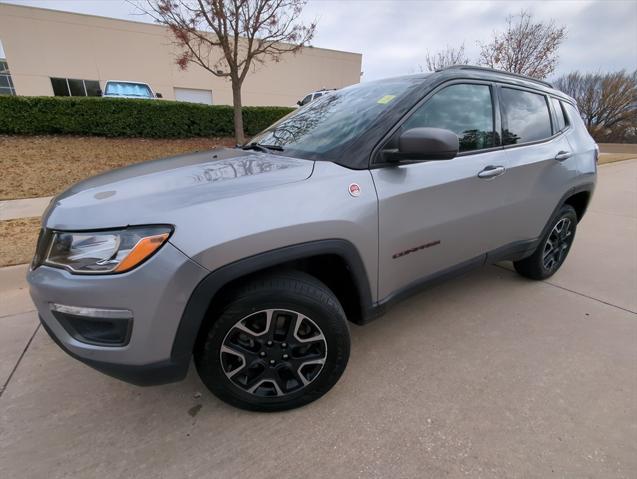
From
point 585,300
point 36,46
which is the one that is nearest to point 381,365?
point 585,300

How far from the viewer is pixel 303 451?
1652mm

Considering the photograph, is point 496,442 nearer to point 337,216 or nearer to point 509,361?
point 509,361

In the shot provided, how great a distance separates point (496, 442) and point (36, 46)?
25266 mm

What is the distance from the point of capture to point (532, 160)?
2.64 m

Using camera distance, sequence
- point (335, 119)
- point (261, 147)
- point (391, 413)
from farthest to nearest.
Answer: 1. point (261, 147)
2. point (335, 119)
3. point (391, 413)

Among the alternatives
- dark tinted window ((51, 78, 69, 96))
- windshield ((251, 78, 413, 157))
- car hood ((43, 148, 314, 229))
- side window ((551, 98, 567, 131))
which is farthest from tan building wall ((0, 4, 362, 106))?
car hood ((43, 148, 314, 229))

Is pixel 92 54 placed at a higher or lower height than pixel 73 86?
higher

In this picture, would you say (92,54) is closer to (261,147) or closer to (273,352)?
(261,147)

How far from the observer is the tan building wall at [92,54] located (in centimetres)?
1794

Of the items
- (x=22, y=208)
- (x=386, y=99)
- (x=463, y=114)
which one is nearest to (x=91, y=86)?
(x=22, y=208)

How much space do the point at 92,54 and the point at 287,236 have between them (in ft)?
78.0

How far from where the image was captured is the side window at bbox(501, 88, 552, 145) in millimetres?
2590

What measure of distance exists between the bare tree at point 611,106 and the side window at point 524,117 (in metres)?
36.1

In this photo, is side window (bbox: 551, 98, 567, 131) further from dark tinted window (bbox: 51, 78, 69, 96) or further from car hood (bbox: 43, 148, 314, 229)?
dark tinted window (bbox: 51, 78, 69, 96)
